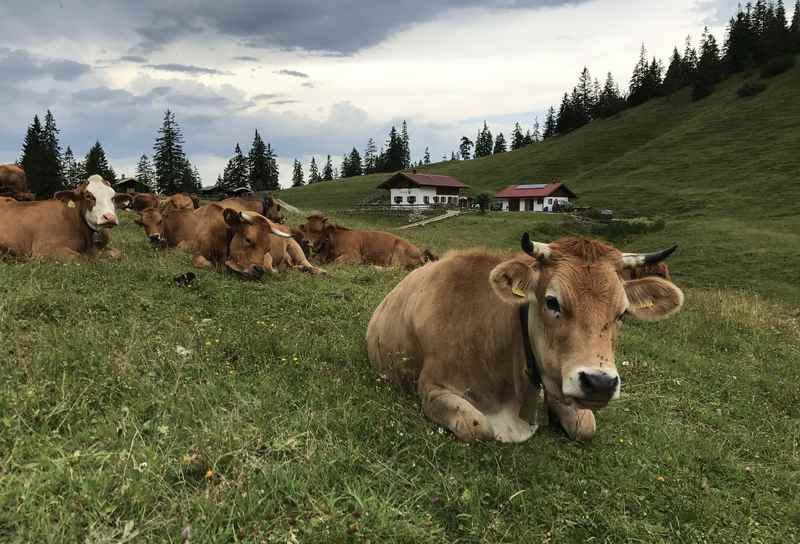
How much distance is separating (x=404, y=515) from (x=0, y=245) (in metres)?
10.8

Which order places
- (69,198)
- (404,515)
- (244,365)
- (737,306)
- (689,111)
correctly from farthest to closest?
(689,111) → (737,306) → (69,198) → (244,365) → (404,515)

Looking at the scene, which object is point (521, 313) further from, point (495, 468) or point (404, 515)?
point (404, 515)

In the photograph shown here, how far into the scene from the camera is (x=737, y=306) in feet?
51.0

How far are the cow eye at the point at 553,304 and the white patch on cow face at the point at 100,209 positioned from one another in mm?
9962

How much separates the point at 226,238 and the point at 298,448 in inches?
375

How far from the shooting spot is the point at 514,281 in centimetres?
459

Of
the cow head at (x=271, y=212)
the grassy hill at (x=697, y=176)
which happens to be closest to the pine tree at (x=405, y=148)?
the grassy hill at (x=697, y=176)

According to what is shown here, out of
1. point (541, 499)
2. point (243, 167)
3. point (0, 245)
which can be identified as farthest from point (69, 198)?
point (243, 167)

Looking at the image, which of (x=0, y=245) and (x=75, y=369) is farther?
(x=0, y=245)

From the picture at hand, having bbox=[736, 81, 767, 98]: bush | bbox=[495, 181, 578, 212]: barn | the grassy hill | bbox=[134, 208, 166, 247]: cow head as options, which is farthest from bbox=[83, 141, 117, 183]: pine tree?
bbox=[736, 81, 767, 98]: bush

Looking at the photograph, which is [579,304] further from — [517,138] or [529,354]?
[517,138]

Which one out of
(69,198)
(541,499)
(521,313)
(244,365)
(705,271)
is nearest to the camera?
(541,499)

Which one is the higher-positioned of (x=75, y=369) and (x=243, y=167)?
(x=243, y=167)

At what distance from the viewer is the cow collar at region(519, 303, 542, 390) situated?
468 centimetres
